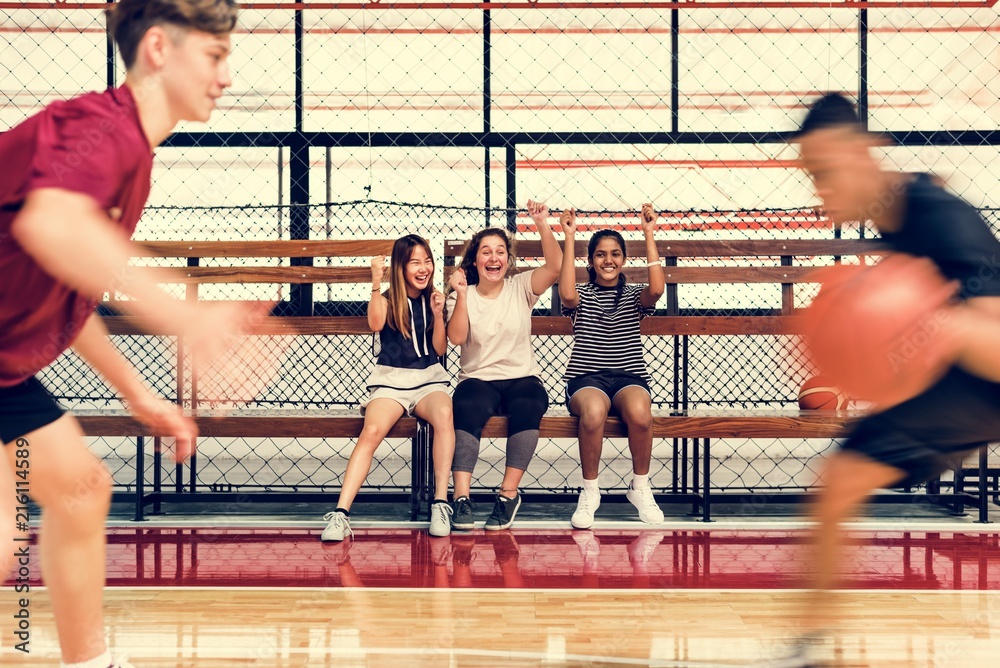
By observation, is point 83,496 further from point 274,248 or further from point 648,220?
point 648,220

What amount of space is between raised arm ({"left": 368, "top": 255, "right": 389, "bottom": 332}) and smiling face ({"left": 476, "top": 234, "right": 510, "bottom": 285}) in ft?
1.29

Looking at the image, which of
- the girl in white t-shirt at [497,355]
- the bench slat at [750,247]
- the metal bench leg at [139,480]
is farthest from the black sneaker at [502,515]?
the metal bench leg at [139,480]

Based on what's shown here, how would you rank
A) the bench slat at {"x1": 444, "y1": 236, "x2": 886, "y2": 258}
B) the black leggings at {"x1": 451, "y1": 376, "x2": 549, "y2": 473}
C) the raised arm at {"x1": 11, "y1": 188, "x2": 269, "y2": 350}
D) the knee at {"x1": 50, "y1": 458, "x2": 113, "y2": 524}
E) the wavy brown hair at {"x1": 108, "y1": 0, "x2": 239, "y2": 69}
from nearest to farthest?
the raised arm at {"x1": 11, "y1": 188, "x2": 269, "y2": 350}, the wavy brown hair at {"x1": 108, "y1": 0, "x2": 239, "y2": 69}, the knee at {"x1": 50, "y1": 458, "x2": 113, "y2": 524}, the black leggings at {"x1": 451, "y1": 376, "x2": 549, "y2": 473}, the bench slat at {"x1": 444, "y1": 236, "x2": 886, "y2": 258}

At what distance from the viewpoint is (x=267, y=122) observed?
5270mm

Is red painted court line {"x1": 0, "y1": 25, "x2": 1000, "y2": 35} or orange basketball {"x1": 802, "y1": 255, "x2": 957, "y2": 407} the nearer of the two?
orange basketball {"x1": 802, "y1": 255, "x2": 957, "y2": 407}

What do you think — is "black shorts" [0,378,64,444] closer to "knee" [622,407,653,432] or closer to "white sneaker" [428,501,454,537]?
"white sneaker" [428,501,454,537]

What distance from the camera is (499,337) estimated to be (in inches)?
137

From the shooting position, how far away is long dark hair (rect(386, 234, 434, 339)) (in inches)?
134

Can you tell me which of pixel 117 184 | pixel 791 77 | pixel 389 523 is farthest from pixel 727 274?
pixel 117 184

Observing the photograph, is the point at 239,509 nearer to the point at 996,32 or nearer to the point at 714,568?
the point at 714,568

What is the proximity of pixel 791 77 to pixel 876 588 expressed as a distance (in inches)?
148

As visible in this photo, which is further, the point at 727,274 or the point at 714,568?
the point at 727,274

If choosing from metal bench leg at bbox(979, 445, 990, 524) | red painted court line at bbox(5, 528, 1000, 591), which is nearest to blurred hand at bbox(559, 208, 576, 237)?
red painted court line at bbox(5, 528, 1000, 591)

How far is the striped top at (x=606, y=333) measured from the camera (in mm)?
3516
